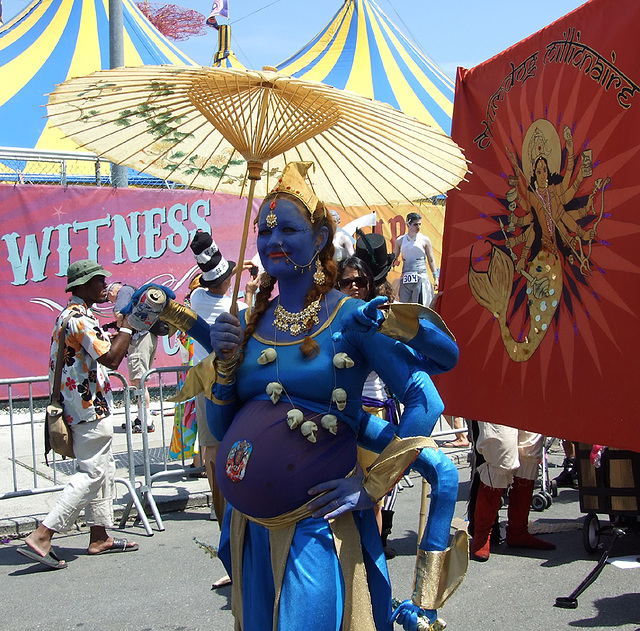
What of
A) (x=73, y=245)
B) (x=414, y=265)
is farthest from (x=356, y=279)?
(x=414, y=265)

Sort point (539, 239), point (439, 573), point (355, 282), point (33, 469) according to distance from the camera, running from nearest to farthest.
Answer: point (439, 573) < point (539, 239) < point (355, 282) < point (33, 469)

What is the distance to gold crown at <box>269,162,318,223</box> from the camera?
2.68 metres

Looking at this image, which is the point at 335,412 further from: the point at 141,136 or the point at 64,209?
the point at 64,209

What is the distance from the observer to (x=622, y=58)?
3.71 meters

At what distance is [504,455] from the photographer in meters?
5.25

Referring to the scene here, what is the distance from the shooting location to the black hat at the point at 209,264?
5.80m

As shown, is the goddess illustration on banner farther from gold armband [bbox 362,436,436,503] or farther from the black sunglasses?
gold armband [bbox 362,436,436,503]

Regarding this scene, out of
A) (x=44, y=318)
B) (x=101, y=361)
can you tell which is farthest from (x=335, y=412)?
(x=44, y=318)

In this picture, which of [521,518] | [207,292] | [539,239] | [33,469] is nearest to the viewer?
[539,239]

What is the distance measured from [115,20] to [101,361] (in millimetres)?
7075

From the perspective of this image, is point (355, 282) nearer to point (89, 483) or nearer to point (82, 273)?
point (82, 273)

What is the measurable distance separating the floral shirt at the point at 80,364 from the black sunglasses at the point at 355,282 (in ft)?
5.44

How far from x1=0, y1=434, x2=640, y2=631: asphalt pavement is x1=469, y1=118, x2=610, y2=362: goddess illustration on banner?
1.19 m

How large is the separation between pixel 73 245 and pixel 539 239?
7.19 metres
